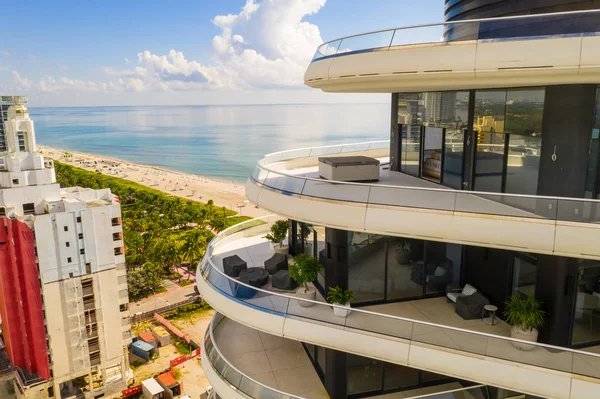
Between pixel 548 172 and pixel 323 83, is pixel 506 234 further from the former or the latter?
pixel 323 83

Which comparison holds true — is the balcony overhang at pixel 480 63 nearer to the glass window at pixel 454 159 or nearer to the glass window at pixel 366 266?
the glass window at pixel 454 159

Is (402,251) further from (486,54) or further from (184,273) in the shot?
(184,273)

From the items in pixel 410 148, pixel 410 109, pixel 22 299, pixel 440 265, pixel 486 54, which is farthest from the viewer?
pixel 22 299

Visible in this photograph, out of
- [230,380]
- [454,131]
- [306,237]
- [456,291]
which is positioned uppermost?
[454,131]

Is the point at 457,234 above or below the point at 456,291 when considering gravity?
above

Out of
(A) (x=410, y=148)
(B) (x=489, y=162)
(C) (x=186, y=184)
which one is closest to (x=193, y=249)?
(A) (x=410, y=148)

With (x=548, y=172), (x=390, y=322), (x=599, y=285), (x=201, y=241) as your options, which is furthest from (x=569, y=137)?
(x=201, y=241)

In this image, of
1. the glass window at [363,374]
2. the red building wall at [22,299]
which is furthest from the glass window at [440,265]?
the red building wall at [22,299]
